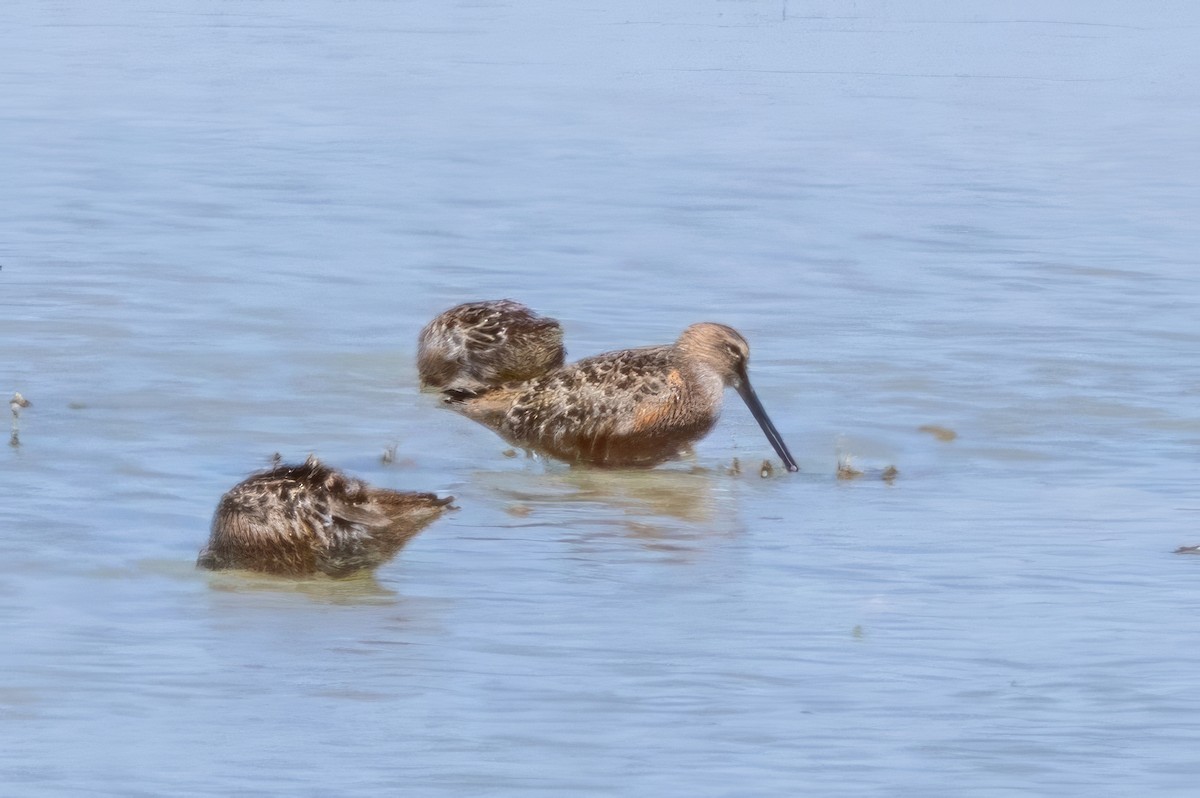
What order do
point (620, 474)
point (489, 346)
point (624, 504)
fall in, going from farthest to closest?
point (489, 346) < point (620, 474) < point (624, 504)

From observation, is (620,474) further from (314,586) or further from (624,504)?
(314,586)

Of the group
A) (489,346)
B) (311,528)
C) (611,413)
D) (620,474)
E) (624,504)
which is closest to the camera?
(311,528)

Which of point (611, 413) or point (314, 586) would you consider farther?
point (611, 413)

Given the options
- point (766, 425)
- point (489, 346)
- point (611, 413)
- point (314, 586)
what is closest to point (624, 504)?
point (611, 413)

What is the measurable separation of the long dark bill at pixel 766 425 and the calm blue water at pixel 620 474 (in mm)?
128

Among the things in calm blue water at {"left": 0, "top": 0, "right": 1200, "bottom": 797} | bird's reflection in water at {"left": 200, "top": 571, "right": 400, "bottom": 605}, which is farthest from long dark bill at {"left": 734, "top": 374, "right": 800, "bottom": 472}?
bird's reflection in water at {"left": 200, "top": 571, "right": 400, "bottom": 605}

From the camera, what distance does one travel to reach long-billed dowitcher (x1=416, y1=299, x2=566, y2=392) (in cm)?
1125

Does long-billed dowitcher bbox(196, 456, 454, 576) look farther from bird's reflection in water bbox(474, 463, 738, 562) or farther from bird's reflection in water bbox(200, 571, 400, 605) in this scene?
bird's reflection in water bbox(474, 463, 738, 562)

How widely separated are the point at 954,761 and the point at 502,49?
62.8ft

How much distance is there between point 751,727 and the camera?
6.08m

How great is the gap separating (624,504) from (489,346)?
2628mm

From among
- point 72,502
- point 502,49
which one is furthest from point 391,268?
point 502,49

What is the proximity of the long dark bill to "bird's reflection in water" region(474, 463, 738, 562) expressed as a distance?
0.23 metres

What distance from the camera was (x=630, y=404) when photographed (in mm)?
9602
